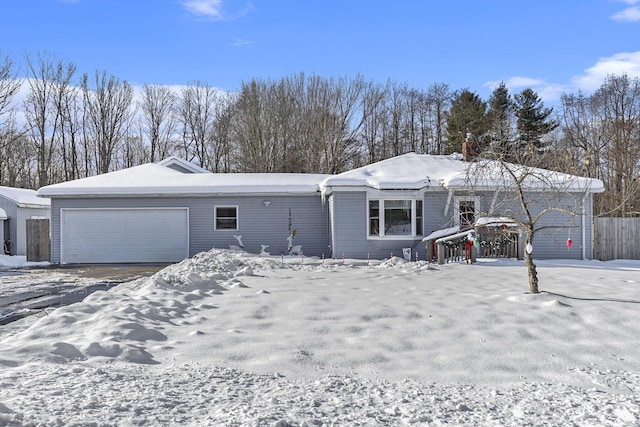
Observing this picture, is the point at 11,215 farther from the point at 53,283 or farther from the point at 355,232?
the point at 355,232

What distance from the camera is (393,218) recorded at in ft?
52.5

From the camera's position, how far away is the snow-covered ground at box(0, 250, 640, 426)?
3791 millimetres

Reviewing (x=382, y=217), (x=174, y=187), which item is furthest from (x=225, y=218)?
(x=382, y=217)

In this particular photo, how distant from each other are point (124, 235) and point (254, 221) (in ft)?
15.7

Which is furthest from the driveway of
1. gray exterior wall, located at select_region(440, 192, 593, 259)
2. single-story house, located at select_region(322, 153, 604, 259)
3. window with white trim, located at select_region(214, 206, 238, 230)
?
gray exterior wall, located at select_region(440, 192, 593, 259)

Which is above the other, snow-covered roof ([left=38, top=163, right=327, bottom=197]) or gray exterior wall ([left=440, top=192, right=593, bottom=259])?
snow-covered roof ([left=38, top=163, right=327, bottom=197])

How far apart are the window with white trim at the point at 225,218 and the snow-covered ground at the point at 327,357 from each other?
9.00 m

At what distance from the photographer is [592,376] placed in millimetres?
4867

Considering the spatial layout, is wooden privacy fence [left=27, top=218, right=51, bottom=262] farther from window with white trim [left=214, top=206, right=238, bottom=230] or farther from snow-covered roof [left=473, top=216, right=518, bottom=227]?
snow-covered roof [left=473, top=216, right=518, bottom=227]

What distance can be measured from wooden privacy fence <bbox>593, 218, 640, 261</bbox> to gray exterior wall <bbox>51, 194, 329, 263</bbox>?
9.26m

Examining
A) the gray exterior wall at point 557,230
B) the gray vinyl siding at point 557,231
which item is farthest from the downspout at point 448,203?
the gray vinyl siding at point 557,231

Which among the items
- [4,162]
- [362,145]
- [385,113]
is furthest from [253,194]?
[4,162]

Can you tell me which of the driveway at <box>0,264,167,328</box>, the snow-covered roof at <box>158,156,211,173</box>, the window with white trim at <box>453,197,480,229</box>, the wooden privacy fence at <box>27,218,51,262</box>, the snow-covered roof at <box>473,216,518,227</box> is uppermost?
the snow-covered roof at <box>158,156,211,173</box>

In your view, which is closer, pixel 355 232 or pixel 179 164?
pixel 355 232
